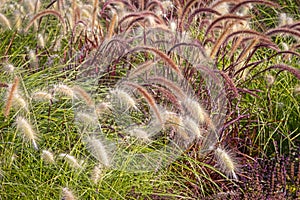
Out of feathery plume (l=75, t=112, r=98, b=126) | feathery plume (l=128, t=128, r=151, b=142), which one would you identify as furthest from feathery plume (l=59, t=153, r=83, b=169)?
feathery plume (l=128, t=128, r=151, b=142)

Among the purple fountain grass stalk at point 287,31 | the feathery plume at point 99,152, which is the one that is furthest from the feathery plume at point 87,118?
the purple fountain grass stalk at point 287,31

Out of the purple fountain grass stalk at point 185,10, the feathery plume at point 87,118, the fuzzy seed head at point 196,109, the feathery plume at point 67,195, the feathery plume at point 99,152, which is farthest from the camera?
the purple fountain grass stalk at point 185,10

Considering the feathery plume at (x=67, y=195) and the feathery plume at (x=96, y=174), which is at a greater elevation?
the feathery plume at (x=67, y=195)

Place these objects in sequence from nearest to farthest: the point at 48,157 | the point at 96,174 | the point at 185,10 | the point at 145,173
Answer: the point at 48,157
the point at 96,174
the point at 145,173
the point at 185,10

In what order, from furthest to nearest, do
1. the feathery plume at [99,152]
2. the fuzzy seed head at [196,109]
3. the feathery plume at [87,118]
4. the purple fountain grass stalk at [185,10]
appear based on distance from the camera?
the purple fountain grass stalk at [185,10]
the fuzzy seed head at [196,109]
the feathery plume at [87,118]
the feathery plume at [99,152]

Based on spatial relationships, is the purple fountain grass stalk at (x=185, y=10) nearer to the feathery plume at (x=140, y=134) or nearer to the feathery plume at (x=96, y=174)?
the feathery plume at (x=140, y=134)

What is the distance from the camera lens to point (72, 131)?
390cm

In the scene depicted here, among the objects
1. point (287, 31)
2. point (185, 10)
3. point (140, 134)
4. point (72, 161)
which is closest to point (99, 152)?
point (72, 161)

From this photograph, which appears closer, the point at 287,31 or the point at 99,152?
the point at 99,152

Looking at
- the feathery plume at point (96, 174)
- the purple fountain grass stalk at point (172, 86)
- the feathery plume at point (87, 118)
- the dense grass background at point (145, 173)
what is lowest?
the dense grass background at point (145, 173)

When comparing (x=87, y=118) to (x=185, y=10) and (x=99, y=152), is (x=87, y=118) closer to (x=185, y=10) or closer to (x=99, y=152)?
(x=99, y=152)

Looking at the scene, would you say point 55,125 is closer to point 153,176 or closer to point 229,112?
point 153,176

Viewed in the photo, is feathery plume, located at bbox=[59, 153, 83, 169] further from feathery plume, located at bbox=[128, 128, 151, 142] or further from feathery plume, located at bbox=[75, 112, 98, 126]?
feathery plume, located at bbox=[128, 128, 151, 142]

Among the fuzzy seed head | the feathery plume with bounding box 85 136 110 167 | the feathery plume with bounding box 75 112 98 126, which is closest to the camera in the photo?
the feathery plume with bounding box 85 136 110 167
